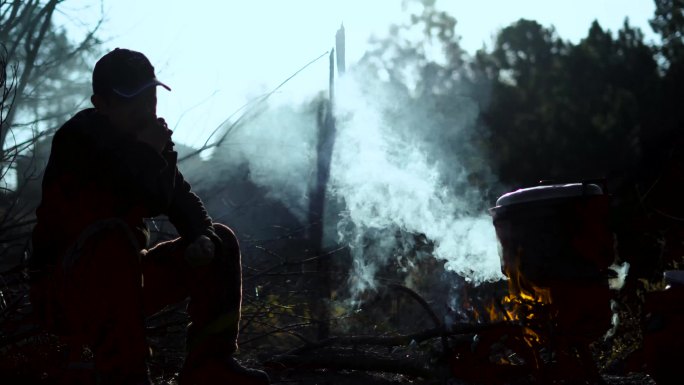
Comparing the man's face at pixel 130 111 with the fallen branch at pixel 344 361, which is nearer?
the man's face at pixel 130 111

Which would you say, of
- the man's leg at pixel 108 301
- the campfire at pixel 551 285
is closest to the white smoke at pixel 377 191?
the campfire at pixel 551 285

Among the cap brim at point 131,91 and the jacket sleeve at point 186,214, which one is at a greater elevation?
the cap brim at point 131,91

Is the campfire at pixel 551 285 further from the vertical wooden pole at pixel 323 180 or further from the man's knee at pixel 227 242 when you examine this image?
the vertical wooden pole at pixel 323 180

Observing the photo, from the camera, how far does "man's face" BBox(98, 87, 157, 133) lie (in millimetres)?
2545

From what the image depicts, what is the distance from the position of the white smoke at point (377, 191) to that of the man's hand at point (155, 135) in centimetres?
514

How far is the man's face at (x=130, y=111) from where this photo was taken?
8.35 feet

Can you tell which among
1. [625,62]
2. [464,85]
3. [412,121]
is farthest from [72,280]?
[464,85]

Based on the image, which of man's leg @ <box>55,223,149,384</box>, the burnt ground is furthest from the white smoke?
man's leg @ <box>55,223,149,384</box>

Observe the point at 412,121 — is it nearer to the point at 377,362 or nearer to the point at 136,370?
the point at 377,362

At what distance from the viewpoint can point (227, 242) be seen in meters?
2.66

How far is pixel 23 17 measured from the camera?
25.6ft

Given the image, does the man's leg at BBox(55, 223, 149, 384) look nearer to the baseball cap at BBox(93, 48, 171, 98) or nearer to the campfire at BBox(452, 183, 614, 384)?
the baseball cap at BBox(93, 48, 171, 98)

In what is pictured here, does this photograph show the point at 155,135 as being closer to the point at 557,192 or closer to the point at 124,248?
the point at 124,248

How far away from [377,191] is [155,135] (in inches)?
223
